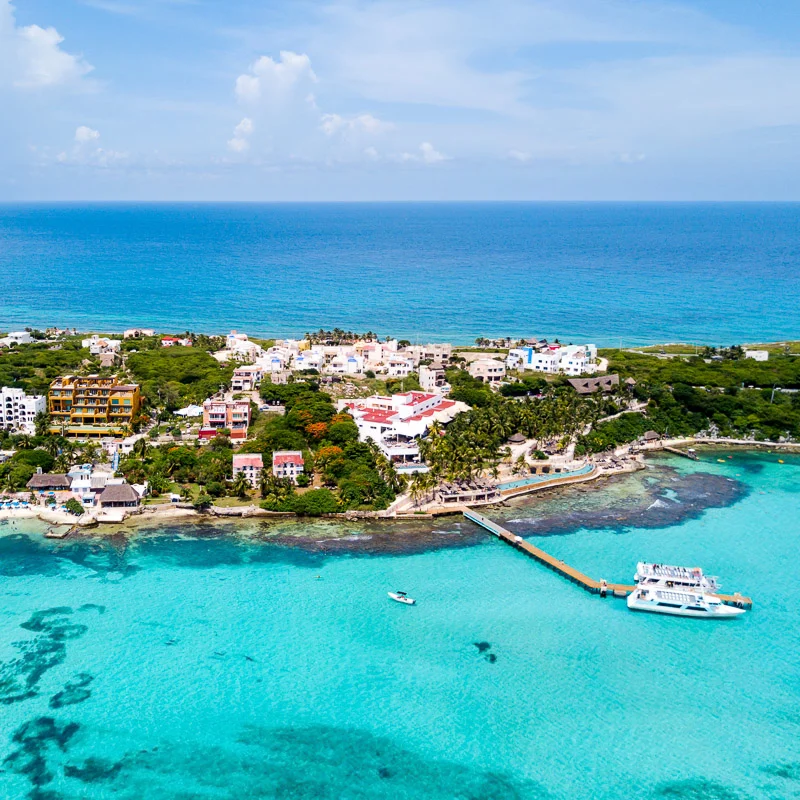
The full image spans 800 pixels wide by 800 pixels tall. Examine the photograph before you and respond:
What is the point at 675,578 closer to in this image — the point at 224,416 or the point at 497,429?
the point at 497,429

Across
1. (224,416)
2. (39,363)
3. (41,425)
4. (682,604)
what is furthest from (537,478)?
(39,363)

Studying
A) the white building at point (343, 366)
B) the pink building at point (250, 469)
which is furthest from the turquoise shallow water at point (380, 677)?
the white building at point (343, 366)

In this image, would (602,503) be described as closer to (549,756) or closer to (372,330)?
(549,756)

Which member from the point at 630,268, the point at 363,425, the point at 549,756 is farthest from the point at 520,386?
the point at 630,268

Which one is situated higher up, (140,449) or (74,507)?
(140,449)

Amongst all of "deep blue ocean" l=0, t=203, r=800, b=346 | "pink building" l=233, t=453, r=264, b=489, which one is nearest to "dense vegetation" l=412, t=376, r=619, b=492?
"pink building" l=233, t=453, r=264, b=489

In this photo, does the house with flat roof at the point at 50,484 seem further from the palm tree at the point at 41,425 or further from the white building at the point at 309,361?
the white building at the point at 309,361
